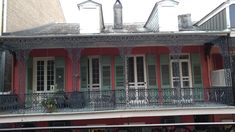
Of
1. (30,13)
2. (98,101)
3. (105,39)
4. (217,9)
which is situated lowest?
(98,101)

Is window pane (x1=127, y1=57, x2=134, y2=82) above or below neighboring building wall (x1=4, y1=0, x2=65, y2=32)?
below

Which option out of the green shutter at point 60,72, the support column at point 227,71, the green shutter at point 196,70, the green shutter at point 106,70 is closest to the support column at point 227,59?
the support column at point 227,71

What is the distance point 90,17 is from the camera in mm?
13391

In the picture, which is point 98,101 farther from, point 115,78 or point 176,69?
point 176,69

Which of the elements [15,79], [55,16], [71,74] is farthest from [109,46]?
[55,16]

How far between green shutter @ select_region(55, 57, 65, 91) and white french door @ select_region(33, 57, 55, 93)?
0.25m

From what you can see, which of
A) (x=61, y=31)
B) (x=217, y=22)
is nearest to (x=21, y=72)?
(x=61, y=31)

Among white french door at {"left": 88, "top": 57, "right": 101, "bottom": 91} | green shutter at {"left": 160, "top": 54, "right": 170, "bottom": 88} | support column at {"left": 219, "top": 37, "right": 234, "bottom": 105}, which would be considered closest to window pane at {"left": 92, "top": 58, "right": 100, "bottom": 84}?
white french door at {"left": 88, "top": 57, "right": 101, "bottom": 91}

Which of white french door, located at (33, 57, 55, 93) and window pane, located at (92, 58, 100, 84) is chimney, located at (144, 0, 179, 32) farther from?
white french door, located at (33, 57, 55, 93)

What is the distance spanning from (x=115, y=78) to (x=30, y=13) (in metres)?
8.13

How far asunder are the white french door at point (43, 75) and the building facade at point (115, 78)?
49 millimetres

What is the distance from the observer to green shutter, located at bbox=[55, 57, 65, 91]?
13094mm

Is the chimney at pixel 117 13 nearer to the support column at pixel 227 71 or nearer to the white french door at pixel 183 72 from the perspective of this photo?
the white french door at pixel 183 72

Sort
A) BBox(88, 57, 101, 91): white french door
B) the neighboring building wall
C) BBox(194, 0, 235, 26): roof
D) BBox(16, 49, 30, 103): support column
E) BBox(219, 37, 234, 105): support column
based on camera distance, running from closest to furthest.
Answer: BBox(219, 37, 234, 105): support column < BBox(16, 49, 30, 103): support column < BBox(194, 0, 235, 26): roof < BBox(88, 57, 101, 91): white french door < the neighboring building wall
